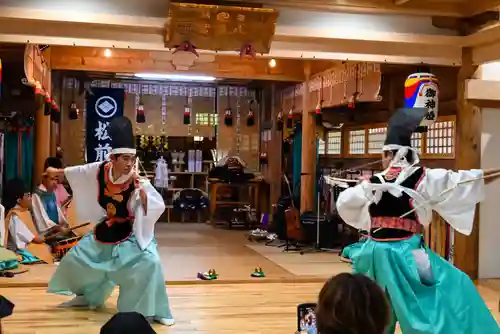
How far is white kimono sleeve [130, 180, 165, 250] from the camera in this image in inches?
174

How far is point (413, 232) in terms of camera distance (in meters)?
3.65

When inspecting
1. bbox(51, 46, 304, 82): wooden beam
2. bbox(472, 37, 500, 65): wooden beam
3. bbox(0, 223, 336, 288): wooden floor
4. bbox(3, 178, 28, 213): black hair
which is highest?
bbox(51, 46, 304, 82): wooden beam

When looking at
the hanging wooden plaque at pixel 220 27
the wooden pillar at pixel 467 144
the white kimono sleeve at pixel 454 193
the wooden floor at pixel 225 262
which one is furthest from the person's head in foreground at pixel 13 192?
the white kimono sleeve at pixel 454 193

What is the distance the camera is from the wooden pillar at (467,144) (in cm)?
621

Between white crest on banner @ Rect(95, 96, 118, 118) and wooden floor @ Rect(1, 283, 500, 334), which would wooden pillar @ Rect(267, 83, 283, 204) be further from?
wooden floor @ Rect(1, 283, 500, 334)

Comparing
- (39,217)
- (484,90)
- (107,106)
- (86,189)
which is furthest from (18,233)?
(107,106)

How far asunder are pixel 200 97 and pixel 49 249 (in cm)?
608

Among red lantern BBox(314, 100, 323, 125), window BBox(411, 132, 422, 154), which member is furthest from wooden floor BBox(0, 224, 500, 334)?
red lantern BBox(314, 100, 323, 125)

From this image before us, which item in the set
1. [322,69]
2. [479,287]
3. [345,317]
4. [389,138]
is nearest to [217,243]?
[322,69]

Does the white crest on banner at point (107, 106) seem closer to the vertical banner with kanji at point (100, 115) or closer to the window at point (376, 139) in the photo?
the vertical banner with kanji at point (100, 115)

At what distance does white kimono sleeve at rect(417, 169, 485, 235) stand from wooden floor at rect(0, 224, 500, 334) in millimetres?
1364

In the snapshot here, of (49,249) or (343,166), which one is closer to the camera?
(49,249)

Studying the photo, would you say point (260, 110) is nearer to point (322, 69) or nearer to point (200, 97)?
point (200, 97)

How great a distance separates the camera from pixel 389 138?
3.82 metres
